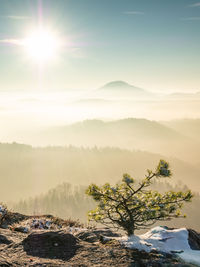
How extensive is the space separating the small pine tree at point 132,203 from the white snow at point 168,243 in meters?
0.62

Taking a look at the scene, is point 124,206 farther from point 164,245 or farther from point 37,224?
point 37,224

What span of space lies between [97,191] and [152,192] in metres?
2.74

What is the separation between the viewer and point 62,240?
973cm

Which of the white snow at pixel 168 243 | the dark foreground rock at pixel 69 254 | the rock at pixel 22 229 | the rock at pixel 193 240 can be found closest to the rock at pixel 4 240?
the dark foreground rock at pixel 69 254

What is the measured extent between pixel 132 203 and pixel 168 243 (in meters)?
2.06

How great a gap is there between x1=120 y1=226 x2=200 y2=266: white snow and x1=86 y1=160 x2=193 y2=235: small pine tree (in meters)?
0.62

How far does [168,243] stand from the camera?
9.61 m

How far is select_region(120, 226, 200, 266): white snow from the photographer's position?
8984mm

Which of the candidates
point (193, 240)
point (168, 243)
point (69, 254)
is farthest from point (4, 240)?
point (193, 240)

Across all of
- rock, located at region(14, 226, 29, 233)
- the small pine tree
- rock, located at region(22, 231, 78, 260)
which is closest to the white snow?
the small pine tree

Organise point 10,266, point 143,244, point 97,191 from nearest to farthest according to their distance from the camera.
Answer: point 10,266 < point 143,244 < point 97,191

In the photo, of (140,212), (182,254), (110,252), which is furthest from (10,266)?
(182,254)

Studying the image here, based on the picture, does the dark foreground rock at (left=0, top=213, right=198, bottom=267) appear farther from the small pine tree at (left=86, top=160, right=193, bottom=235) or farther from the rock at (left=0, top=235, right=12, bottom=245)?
the small pine tree at (left=86, top=160, right=193, bottom=235)

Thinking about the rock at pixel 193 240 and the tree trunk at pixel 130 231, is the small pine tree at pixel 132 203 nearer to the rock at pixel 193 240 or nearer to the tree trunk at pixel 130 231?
the tree trunk at pixel 130 231
